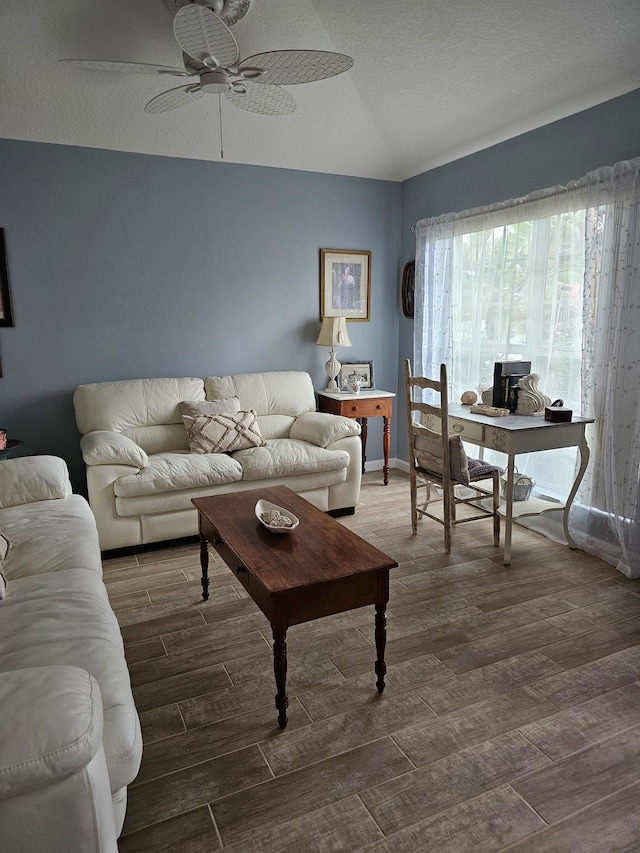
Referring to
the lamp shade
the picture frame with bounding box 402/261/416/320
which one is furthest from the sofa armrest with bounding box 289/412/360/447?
the picture frame with bounding box 402/261/416/320

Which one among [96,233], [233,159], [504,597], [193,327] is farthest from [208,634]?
[233,159]

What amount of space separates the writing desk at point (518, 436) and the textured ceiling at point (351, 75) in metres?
1.82

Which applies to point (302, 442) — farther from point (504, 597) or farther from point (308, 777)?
point (308, 777)

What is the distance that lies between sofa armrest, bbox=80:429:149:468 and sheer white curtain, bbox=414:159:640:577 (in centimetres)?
248

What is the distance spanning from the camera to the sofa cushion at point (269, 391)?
4312 mm

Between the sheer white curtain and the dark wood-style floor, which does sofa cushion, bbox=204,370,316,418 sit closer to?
the sheer white curtain

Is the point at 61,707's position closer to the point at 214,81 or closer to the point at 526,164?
the point at 214,81

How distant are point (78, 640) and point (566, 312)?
322cm

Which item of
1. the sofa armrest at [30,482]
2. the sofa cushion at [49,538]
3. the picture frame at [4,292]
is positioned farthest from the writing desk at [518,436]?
the picture frame at [4,292]

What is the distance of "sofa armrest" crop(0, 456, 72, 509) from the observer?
109 inches

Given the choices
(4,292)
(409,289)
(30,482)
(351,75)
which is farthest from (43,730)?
(409,289)

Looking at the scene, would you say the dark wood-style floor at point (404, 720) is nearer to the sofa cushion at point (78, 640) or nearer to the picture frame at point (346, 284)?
the sofa cushion at point (78, 640)

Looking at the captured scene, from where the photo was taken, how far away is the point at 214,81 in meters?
2.49

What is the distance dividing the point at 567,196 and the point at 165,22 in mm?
2368
